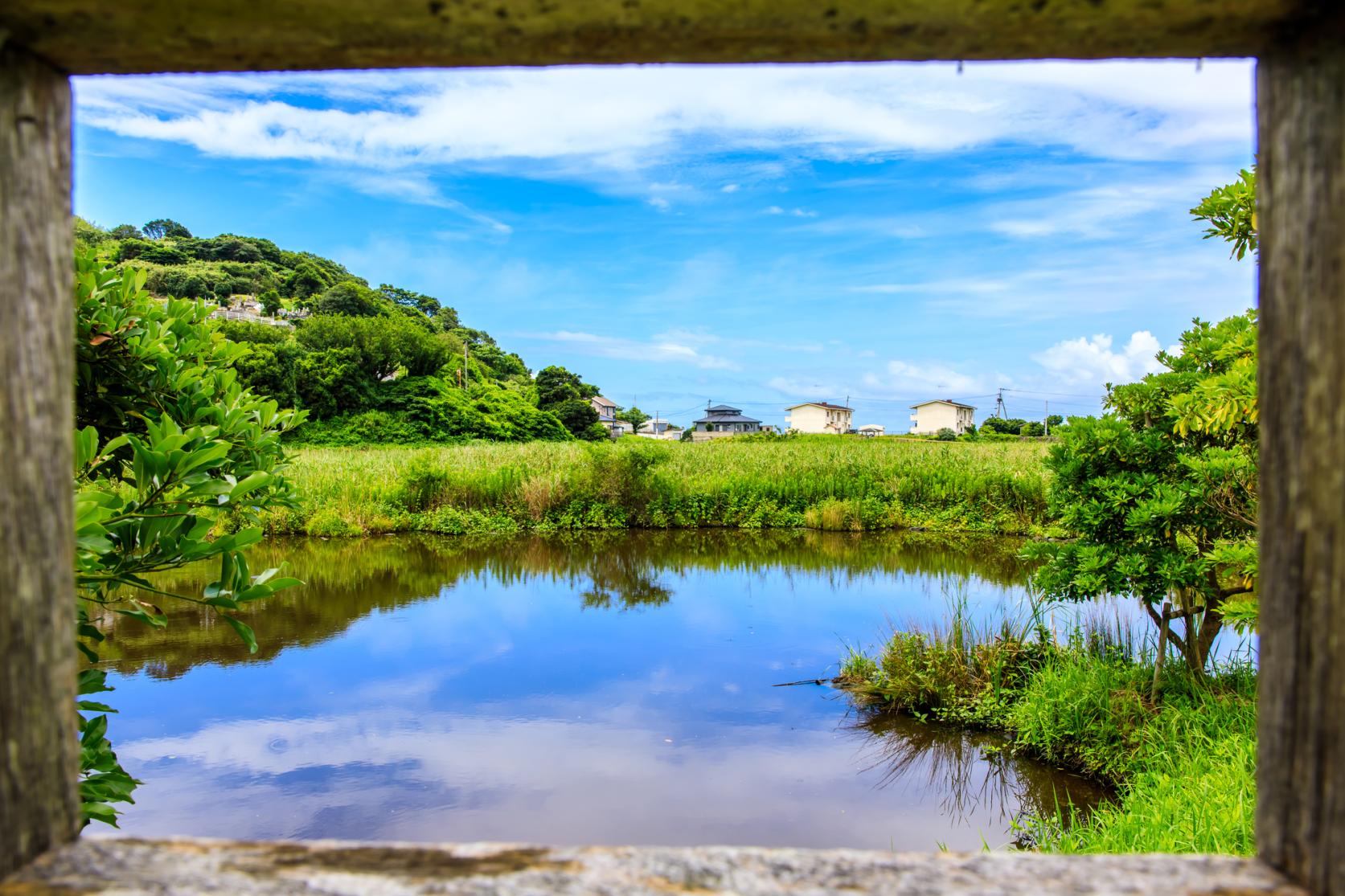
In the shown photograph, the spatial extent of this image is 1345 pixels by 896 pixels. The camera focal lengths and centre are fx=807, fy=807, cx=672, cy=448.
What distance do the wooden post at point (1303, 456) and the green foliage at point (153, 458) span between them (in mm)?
1534

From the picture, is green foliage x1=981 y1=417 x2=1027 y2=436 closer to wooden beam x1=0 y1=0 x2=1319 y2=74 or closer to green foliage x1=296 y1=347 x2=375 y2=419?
green foliage x1=296 y1=347 x2=375 y2=419

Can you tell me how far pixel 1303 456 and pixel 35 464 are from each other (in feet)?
3.78

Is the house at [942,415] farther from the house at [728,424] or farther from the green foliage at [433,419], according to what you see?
the green foliage at [433,419]

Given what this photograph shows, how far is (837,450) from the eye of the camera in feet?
53.7

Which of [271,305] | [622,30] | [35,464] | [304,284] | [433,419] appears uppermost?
[304,284]

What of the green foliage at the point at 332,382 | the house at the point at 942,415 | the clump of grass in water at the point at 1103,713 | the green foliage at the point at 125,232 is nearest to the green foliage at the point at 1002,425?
the house at the point at 942,415

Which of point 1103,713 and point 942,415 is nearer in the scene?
point 1103,713

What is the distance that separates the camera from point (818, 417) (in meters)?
69.4

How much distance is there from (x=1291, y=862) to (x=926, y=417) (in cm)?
7055

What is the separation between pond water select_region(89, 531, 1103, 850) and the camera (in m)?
4.03

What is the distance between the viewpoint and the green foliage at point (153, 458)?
1704 mm

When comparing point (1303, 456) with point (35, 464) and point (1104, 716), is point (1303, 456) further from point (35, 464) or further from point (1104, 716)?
point (1104, 716)

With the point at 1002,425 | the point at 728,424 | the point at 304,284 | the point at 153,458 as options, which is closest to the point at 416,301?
the point at 304,284

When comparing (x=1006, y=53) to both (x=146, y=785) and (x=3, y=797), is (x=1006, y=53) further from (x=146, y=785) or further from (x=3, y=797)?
(x=146, y=785)
